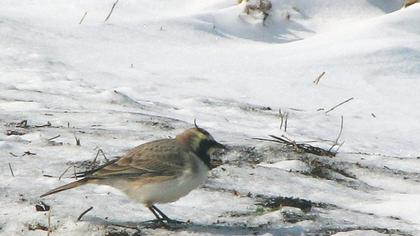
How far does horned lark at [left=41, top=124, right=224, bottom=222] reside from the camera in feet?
14.9

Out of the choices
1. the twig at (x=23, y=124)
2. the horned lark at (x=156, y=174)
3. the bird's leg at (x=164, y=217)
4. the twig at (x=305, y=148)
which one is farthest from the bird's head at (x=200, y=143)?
the twig at (x=23, y=124)

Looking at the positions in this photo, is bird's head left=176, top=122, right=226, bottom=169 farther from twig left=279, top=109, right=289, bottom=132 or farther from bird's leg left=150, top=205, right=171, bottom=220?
twig left=279, top=109, right=289, bottom=132

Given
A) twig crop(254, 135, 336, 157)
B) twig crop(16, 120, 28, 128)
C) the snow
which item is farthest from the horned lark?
twig crop(16, 120, 28, 128)

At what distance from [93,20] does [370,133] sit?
3.48 metres

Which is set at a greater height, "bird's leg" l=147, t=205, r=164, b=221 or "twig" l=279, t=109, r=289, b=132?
"bird's leg" l=147, t=205, r=164, b=221

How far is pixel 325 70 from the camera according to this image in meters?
9.24

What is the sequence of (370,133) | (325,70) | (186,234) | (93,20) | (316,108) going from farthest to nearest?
(93,20)
(325,70)
(316,108)
(370,133)
(186,234)

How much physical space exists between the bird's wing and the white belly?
0.04 metres

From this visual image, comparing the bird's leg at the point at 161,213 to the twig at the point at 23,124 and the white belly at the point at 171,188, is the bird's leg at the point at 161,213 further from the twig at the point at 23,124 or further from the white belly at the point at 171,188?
the twig at the point at 23,124

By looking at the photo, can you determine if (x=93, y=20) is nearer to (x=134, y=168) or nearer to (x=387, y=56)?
(x=387, y=56)

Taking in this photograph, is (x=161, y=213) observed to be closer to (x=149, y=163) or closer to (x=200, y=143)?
(x=149, y=163)

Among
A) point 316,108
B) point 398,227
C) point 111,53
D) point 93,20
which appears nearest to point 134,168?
point 398,227

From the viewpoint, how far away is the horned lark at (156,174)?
4543mm

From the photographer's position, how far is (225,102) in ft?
26.6
